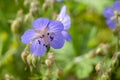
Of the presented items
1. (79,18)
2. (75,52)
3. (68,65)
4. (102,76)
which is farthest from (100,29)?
(102,76)

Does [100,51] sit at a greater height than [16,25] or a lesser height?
lesser

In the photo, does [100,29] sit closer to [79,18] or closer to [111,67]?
[79,18]

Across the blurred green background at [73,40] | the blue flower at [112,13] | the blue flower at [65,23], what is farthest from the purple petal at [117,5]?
the blue flower at [65,23]

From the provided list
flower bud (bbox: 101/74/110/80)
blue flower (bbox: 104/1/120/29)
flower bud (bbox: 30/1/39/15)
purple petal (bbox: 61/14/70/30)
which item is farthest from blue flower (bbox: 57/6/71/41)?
blue flower (bbox: 104/1/120/29)

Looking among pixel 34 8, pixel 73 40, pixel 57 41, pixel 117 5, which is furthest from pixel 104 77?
pixel 73 40

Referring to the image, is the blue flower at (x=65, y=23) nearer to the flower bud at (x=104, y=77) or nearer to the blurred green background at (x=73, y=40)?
the blurred green background at (x=73, y=40)
